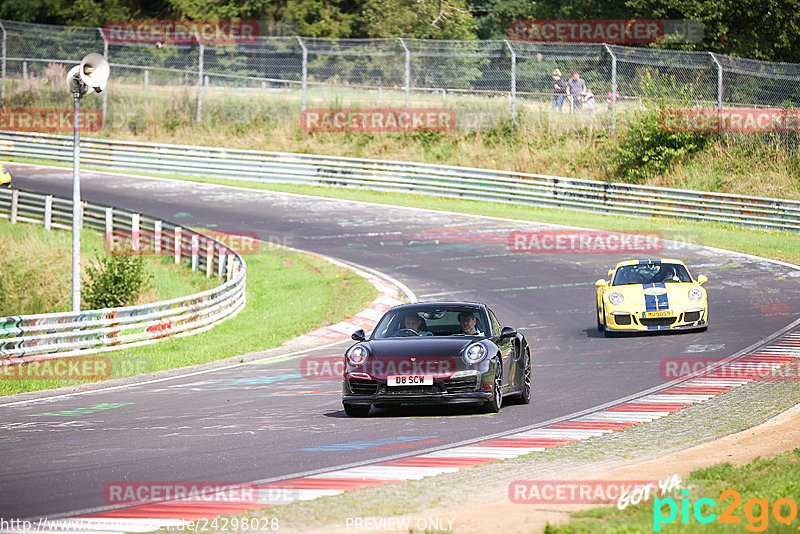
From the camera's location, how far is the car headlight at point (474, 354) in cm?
1147

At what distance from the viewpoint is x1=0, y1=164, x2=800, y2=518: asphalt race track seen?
29.7 feet

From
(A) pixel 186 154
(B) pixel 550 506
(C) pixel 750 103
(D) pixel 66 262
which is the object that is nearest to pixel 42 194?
(D) pixel 66 262

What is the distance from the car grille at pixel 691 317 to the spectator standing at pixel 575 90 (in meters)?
21.5

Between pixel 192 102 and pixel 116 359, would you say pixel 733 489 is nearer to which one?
pixel 116 359

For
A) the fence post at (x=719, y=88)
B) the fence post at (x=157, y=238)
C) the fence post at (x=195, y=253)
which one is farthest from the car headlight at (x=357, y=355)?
the fence post at (x=719, y=88)

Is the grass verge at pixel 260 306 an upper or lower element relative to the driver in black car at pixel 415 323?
lower

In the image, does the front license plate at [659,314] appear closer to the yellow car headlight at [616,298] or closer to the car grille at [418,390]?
the yellow car headlight at [616,298]

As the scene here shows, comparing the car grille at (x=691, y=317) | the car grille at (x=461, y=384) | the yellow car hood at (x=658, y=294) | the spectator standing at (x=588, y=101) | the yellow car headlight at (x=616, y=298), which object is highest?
the spectator standing at (x=588, y=101)

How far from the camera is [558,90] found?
39906 millimetres

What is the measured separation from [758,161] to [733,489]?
31188mm

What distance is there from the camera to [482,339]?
12.0 metres

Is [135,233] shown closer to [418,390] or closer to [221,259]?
[221,259]

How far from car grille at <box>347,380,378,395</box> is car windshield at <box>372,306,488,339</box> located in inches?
A: 37.1

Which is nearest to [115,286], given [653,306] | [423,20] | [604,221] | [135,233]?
[135,233]
